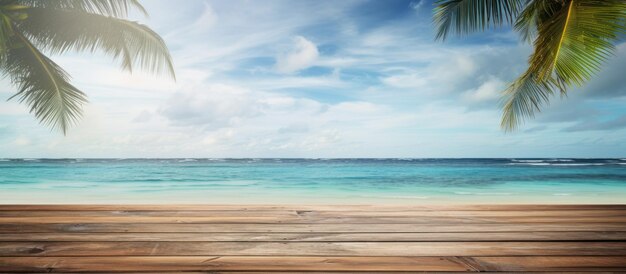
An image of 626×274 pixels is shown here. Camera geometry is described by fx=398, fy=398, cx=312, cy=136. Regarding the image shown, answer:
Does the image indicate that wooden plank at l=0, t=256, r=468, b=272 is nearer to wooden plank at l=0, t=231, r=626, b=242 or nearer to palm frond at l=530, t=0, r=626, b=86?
wooden plank at l=0, t=231, r=626, b=242

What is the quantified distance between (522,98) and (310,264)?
4.29 m

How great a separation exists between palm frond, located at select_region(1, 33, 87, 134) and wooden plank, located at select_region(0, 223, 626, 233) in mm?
4590

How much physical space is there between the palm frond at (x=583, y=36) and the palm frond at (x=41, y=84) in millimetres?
5776

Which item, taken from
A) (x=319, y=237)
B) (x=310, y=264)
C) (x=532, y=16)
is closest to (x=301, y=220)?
(x=319, y=237)

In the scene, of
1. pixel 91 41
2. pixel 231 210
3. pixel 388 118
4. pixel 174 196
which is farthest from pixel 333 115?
pixel 231 210

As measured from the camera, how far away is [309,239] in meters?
1.52

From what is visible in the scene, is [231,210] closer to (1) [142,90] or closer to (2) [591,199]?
(2) [591,199]

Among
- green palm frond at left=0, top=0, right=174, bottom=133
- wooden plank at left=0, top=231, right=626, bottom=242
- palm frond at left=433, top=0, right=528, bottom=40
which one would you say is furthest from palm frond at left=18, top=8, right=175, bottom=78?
wooden plank at left=0, top=231, right=626, bottom=242

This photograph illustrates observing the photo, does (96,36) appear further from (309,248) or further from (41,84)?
(309,248)

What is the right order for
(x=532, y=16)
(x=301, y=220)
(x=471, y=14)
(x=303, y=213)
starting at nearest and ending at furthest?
1. (x=301, y=220)
2. (x=303, y=213)
3. (x=471, y=14)
4. (x=532, y=16)

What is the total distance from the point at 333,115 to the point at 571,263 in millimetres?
27157

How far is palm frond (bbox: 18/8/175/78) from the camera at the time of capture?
Answer: 18.6 ft

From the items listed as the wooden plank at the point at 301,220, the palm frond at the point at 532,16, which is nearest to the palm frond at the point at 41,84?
the wooden plank at the point at 301,220

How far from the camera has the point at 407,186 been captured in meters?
13.5
